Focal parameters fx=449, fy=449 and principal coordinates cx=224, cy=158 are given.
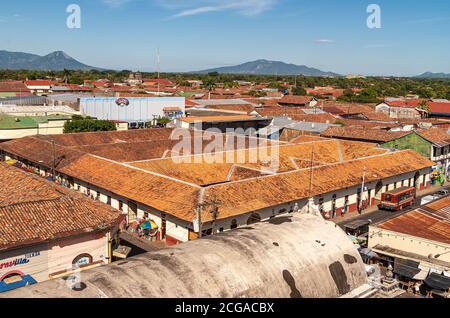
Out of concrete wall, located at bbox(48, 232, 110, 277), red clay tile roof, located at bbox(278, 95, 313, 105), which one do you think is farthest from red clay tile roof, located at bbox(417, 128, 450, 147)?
red clay tile roof, located at bbox(278, 95, 313, 105)

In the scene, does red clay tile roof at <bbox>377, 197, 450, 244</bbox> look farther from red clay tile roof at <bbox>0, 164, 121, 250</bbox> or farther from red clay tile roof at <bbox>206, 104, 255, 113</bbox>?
red clay tile roof at <bbox>206, 104, 255, 113</bbox>

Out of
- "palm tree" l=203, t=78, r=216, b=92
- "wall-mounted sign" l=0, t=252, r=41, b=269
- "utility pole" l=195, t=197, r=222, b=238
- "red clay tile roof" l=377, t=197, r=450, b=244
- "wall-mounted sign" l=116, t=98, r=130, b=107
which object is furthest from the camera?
"palm tree" l=203, t=78, r=216, b=92

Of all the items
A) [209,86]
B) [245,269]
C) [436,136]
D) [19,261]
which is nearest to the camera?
[245,269]

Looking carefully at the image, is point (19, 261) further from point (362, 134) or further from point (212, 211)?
point (362, 134)

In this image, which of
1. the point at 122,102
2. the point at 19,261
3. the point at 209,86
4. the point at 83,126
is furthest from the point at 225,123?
the point at 209,86

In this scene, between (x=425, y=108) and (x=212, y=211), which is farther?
(x=425, y=108)
